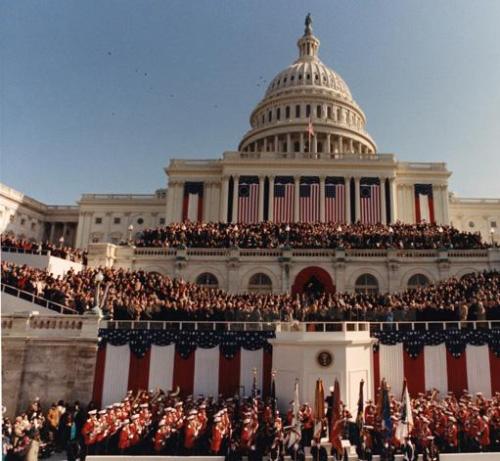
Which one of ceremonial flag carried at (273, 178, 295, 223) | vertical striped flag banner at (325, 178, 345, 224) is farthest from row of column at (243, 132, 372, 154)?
ceremonial flag carried at (273, 178, 295, 223)

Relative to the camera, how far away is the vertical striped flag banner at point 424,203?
6619cm

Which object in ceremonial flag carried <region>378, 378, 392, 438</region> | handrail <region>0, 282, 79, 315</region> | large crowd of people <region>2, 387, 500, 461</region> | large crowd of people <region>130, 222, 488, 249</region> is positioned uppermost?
large crowd of people <region>130, 222, 488, 249</region>

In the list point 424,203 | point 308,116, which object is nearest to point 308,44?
point 308,116

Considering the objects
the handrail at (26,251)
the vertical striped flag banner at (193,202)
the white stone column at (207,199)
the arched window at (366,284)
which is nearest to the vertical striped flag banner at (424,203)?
the white stone column at (207,199)

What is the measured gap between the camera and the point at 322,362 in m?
19.3

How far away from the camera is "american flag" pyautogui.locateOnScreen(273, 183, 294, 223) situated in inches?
2453

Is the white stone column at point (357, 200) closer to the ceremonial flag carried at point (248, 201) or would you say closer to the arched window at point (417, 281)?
the ceremonial flag carried at point (248, 201)

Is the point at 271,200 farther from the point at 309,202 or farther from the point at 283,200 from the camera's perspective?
the point at 309,202

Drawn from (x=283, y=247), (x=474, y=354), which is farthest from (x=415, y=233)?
(x=474, y=354)

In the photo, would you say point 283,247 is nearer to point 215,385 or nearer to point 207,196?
point 215,385

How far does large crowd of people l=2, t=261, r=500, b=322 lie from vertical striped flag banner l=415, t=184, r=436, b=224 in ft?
124

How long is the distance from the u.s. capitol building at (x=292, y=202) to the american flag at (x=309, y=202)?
16 cm

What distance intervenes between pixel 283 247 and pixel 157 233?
1256cm

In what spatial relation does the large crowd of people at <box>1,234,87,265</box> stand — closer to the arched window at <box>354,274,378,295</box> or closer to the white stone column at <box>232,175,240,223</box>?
the arched window at <box>354,274,378,295</box>
